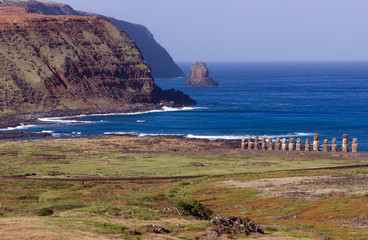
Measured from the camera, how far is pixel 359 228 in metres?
44.1

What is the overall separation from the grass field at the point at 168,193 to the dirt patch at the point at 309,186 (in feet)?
0.28

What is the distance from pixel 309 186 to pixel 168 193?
41.3 feet

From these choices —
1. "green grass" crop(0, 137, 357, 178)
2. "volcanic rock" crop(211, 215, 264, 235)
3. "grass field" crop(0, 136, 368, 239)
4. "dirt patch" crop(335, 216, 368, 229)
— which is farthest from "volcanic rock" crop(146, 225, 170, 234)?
"green grass" crop(0, 137, 357, 178)

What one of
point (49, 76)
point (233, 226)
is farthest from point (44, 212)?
point (49, 76)

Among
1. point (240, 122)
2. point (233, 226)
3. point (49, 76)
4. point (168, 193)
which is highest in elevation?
point (49, 76)

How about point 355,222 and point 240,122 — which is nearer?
point 355,222

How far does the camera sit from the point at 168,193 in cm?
6138

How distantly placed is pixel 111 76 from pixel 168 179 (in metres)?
126

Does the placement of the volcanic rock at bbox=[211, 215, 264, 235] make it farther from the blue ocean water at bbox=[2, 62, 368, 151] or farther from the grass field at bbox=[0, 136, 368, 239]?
the blue ocean water at bbox=[2, 62, 368, 151]

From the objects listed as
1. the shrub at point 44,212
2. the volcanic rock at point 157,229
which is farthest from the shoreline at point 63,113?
the volcanic rock at point 157,229

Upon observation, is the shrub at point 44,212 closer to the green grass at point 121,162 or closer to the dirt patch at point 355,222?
the dirt patch at point 355,222

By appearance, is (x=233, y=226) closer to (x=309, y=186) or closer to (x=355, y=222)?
(x=355, y=222)

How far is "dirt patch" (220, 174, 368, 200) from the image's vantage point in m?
56.5

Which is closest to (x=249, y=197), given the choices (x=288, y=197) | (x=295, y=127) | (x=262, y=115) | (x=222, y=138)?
(x=288, y=197)
